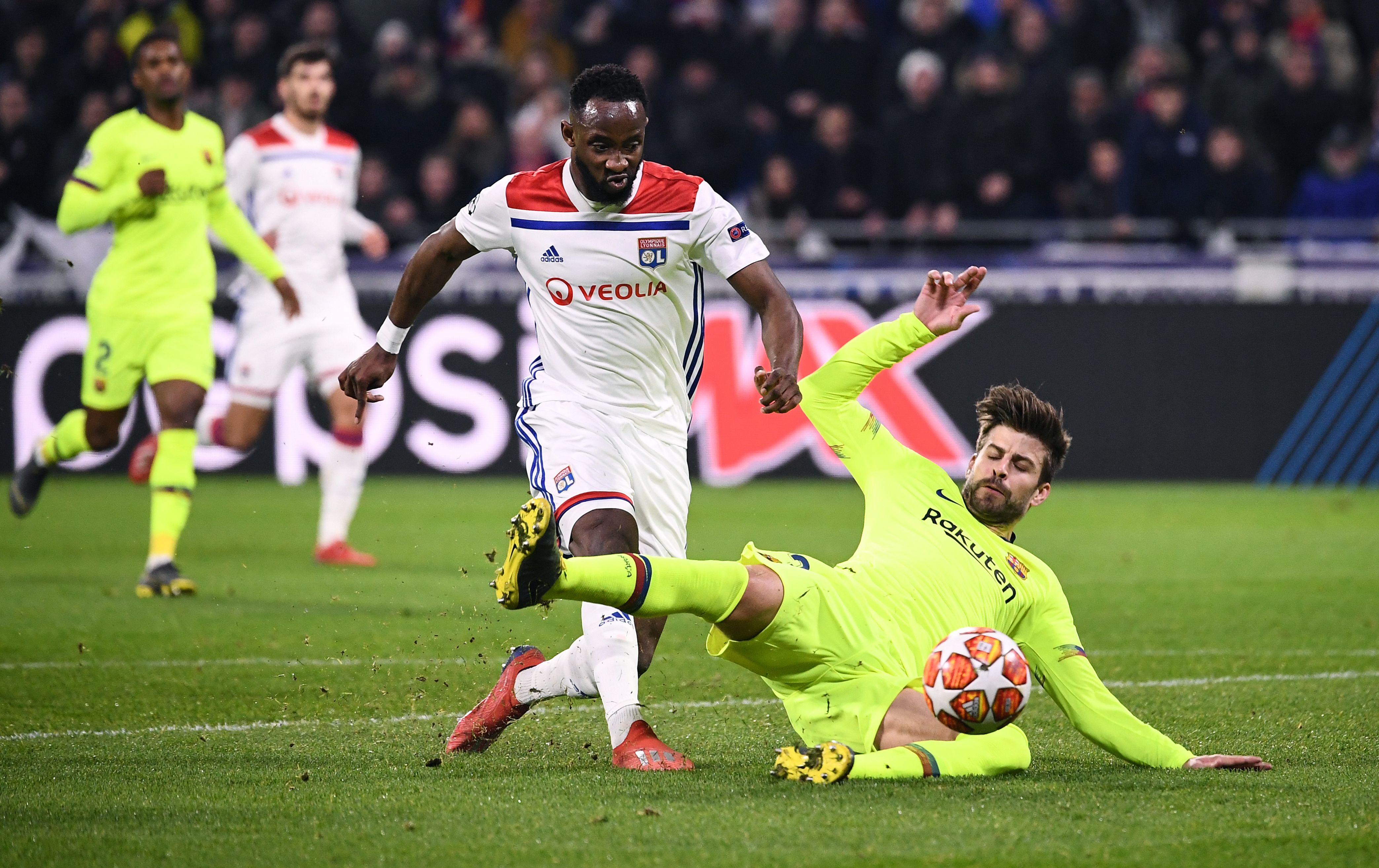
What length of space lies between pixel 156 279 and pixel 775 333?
486 centimetres

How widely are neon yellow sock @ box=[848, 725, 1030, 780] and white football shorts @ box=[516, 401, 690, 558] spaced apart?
0.96 m

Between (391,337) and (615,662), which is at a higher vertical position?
(391,337)

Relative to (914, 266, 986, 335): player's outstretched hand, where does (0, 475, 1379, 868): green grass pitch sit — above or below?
below

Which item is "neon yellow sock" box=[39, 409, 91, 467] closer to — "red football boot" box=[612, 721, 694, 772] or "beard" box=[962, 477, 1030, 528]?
"red football boot" box=[612, 721, 694, 772]

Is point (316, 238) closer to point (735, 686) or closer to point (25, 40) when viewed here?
point (735, 686)

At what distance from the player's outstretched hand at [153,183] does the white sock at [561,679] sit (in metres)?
4.26

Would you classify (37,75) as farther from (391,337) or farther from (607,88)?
(607,88)

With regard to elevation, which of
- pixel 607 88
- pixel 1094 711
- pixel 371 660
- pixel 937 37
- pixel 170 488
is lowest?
pixel 371 660

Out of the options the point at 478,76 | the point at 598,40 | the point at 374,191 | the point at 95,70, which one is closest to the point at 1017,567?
the point at 374,191

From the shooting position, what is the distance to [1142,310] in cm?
1393

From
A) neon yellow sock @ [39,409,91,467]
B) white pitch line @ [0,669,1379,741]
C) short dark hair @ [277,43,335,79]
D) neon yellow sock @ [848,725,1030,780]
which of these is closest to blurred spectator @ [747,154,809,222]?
short dark hair @ [277,43,335,79]

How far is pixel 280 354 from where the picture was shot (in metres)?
9.98

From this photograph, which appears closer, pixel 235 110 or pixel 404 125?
pixel 235 110

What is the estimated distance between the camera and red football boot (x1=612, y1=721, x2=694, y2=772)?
470cm
